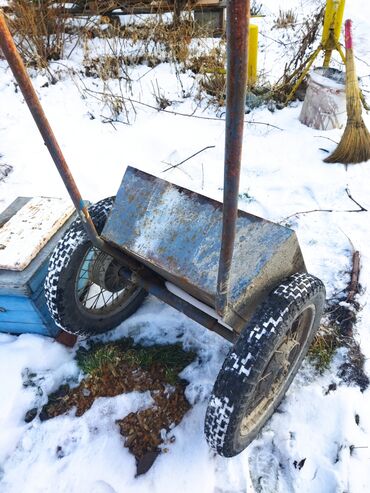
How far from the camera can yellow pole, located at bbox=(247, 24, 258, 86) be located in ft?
13.0

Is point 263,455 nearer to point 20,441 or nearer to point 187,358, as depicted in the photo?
point 187,358

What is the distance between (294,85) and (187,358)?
341cm

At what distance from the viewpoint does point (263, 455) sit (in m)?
1.73

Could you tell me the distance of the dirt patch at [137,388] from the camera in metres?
1.79

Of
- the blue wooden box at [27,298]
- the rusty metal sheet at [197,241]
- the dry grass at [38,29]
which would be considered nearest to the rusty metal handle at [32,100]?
the rusty metal sheet at [197,241]

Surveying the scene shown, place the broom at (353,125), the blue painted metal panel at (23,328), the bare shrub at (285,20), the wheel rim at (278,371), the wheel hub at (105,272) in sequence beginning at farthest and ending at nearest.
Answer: the bare shrub at (285,20)
the broom at (353,125)
the blue painted metal panel at (23,328)
the wheel hub at (105,272)
the wheel rim at (278,371)

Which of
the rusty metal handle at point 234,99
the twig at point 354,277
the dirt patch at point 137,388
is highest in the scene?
the rusty metal handle at point 234,99

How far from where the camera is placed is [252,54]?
13.5ft

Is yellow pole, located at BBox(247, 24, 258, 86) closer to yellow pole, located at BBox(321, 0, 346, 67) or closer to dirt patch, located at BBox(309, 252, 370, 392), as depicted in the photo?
yellow pole, located at BBox(321, 0, 346, 67)

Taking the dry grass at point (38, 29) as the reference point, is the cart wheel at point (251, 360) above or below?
below

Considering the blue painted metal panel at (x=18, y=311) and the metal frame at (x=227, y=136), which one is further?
the blue painted metal panel at (x=18, y=311)

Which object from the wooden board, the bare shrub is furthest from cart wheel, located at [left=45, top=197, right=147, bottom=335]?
the bare shrub

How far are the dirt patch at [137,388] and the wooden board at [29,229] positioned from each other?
0.63m

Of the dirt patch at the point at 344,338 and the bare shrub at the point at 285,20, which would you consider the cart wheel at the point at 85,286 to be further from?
the bare shrub at the point at 285,20
